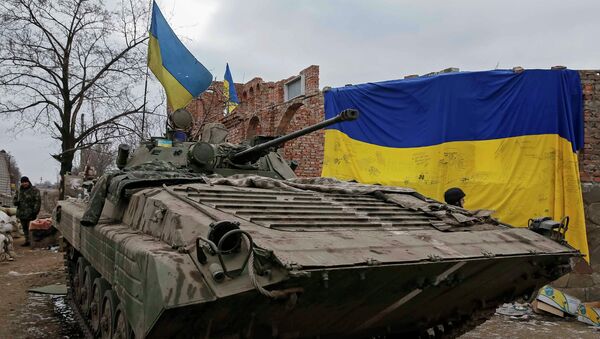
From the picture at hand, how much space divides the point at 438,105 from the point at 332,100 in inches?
80.1

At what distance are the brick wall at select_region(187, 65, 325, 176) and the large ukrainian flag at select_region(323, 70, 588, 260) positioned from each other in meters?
1.98

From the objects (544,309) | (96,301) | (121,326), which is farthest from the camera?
(544,309)

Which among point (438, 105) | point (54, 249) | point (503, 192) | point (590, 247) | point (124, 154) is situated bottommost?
point (54, 249)

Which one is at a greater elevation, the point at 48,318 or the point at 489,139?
the point at 489,139

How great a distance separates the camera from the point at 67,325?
19.1 ft

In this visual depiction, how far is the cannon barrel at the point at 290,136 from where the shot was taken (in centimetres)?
434

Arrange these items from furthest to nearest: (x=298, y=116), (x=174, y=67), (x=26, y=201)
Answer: (x=26, y=201)
(x=298, y=116)
(x=174, y=67)

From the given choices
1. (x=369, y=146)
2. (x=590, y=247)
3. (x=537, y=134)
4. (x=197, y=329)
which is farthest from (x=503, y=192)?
(x=197, y=329)

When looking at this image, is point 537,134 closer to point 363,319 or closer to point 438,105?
point 438,105

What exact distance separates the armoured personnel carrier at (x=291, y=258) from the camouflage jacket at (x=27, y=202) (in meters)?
8.44

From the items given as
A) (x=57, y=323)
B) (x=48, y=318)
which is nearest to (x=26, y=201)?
(x=48, y=318)

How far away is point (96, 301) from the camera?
4621 millimetres

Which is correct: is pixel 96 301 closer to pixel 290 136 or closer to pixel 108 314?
pixel 108 314

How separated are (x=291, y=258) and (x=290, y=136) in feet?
8.18
